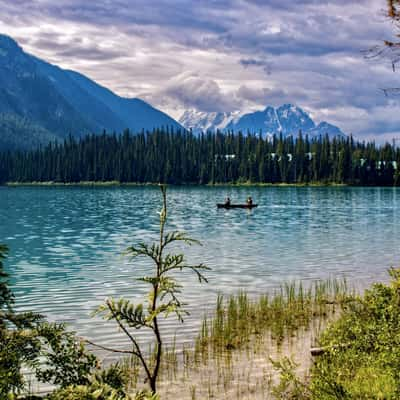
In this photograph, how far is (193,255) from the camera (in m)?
43.1

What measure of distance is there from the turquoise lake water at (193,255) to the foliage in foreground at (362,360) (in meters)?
4.92

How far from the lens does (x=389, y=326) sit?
1223cm

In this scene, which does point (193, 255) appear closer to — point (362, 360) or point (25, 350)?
point (362, 360)

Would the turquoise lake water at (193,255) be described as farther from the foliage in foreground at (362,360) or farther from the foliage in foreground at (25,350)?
the foliage in foreground at (362,360)

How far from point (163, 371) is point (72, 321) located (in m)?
7.90

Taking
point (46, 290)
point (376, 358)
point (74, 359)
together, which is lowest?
point (46, 290)

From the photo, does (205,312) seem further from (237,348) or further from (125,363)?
(125,363)

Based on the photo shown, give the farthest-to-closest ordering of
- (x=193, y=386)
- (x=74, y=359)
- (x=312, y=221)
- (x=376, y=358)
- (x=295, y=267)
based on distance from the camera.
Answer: (x=312, y=221), (x=295, y=267), (x=193, y=386), (x=376, y=358), (x=74, y=359)

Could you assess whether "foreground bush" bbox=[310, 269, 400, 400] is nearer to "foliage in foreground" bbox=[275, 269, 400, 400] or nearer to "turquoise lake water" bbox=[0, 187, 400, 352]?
"foliage in foreground" bbox=[275, 269, 400, 400]

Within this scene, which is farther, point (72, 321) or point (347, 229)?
point (347, 229)

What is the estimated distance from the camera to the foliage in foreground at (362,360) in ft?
32.1

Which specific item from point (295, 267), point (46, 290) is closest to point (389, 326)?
point (46, 290)

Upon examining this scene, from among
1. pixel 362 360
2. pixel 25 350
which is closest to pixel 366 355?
pixel 362 360

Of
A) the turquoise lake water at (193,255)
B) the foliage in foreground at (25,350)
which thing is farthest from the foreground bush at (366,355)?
the turquoise lake water at (193,255)
